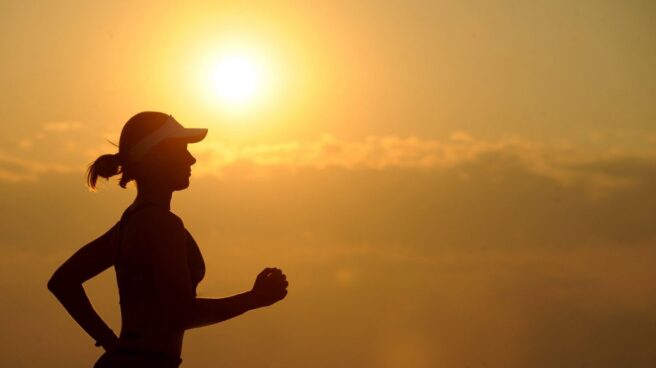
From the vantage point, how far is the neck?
7062 mm

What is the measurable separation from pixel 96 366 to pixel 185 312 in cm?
71

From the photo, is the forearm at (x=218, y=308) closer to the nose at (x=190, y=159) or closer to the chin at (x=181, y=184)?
the chin at (x=181, y=184)

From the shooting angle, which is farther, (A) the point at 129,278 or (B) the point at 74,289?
(B) the point at 74,289

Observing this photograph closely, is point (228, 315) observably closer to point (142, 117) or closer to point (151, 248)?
point (151, 248)

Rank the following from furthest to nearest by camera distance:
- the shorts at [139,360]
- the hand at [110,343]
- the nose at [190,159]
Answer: the hand at [110,343]
the nose at [190,159]
the shorts at [139,360]

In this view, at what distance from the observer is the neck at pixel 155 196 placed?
23.2ft

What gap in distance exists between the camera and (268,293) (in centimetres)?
686

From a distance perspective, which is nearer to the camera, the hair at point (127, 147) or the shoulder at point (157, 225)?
the shoulder at point (157, 225)

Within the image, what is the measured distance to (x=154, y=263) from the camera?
22.2 feet

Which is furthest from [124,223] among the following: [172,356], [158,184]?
[172,356]

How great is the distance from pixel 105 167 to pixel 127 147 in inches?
8.8

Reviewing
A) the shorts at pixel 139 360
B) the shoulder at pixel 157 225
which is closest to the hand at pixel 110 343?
the shorts at pixel 139 360

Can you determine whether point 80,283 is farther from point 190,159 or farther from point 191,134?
point 191,134

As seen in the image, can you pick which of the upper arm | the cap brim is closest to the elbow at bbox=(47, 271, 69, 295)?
the upper arm
